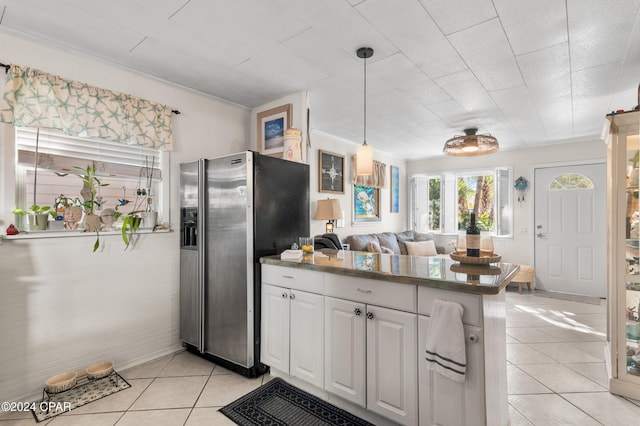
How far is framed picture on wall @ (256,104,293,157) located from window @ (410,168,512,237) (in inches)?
167

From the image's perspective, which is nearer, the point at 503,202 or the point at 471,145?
the point at 471,145

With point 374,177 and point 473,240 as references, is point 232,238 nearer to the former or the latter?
point 473,240

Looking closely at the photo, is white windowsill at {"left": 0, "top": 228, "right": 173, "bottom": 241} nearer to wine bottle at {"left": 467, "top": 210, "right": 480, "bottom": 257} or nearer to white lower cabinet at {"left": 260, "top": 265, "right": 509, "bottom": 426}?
white lower cabinet at {"left": 260, "top": 265, "right": 509, "bottom": 426}

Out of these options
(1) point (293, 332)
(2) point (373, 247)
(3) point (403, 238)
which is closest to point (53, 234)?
(1) point (293, 332)

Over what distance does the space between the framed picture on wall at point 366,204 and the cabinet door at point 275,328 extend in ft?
10.2

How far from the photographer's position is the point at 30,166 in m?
2.22

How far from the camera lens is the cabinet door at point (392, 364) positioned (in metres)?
1.74

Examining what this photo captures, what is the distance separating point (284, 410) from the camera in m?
2.09

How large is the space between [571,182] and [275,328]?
5334 mm

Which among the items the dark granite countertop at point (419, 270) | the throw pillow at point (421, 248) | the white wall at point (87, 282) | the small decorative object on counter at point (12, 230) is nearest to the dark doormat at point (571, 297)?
the throw pillow at point (421, 248)

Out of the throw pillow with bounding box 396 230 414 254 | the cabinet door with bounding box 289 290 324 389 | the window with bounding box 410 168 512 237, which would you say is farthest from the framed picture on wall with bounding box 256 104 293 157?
the window with bounding box 410 168 512 237

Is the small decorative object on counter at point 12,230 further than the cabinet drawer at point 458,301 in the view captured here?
Yes

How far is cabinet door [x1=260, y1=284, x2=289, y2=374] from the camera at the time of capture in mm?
2359

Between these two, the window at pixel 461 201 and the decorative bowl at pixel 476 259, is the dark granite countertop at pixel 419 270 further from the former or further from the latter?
the window at pixel 461 201
